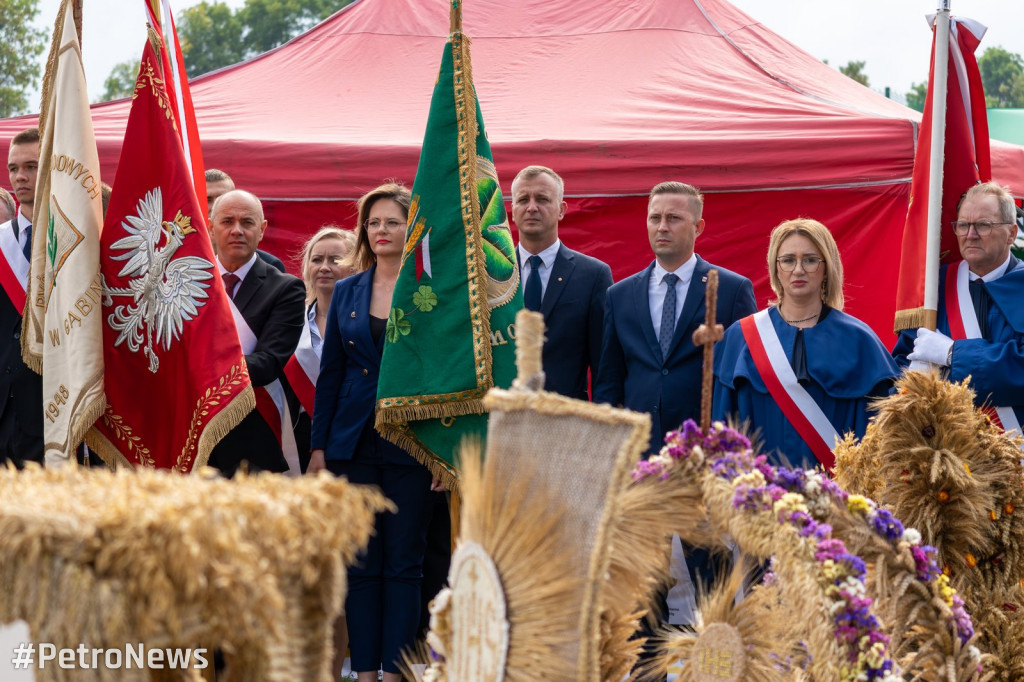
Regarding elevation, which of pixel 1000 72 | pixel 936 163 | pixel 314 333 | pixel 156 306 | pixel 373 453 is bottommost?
pixel 373 453

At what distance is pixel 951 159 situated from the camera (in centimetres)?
442

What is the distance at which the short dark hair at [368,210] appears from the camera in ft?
14.0

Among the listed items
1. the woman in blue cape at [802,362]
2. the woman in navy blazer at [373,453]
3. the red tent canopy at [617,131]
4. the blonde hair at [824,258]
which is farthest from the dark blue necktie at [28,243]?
the blonde hair at [824,258]

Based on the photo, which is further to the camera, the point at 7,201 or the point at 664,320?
the point at 7,201

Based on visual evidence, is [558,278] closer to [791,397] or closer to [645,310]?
[645,310]

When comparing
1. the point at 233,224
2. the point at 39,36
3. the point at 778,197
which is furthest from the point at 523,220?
the point at 39,36

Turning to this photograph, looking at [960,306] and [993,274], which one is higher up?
[993,274]

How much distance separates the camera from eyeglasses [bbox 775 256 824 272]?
4.00 m

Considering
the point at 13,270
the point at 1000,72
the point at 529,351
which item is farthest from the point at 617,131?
the point at 1000,72

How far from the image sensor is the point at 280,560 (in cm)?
141

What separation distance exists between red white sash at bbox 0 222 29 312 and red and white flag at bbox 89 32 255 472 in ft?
1.80

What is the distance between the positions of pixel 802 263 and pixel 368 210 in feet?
5.20

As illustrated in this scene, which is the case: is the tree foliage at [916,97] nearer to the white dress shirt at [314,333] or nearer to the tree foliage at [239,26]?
the tree foliage at [239,26]

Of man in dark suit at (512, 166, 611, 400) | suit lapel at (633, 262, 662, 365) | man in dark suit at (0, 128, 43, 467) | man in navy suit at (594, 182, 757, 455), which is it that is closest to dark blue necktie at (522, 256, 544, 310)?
man in dark suit at (512, 166, 611, 400)
